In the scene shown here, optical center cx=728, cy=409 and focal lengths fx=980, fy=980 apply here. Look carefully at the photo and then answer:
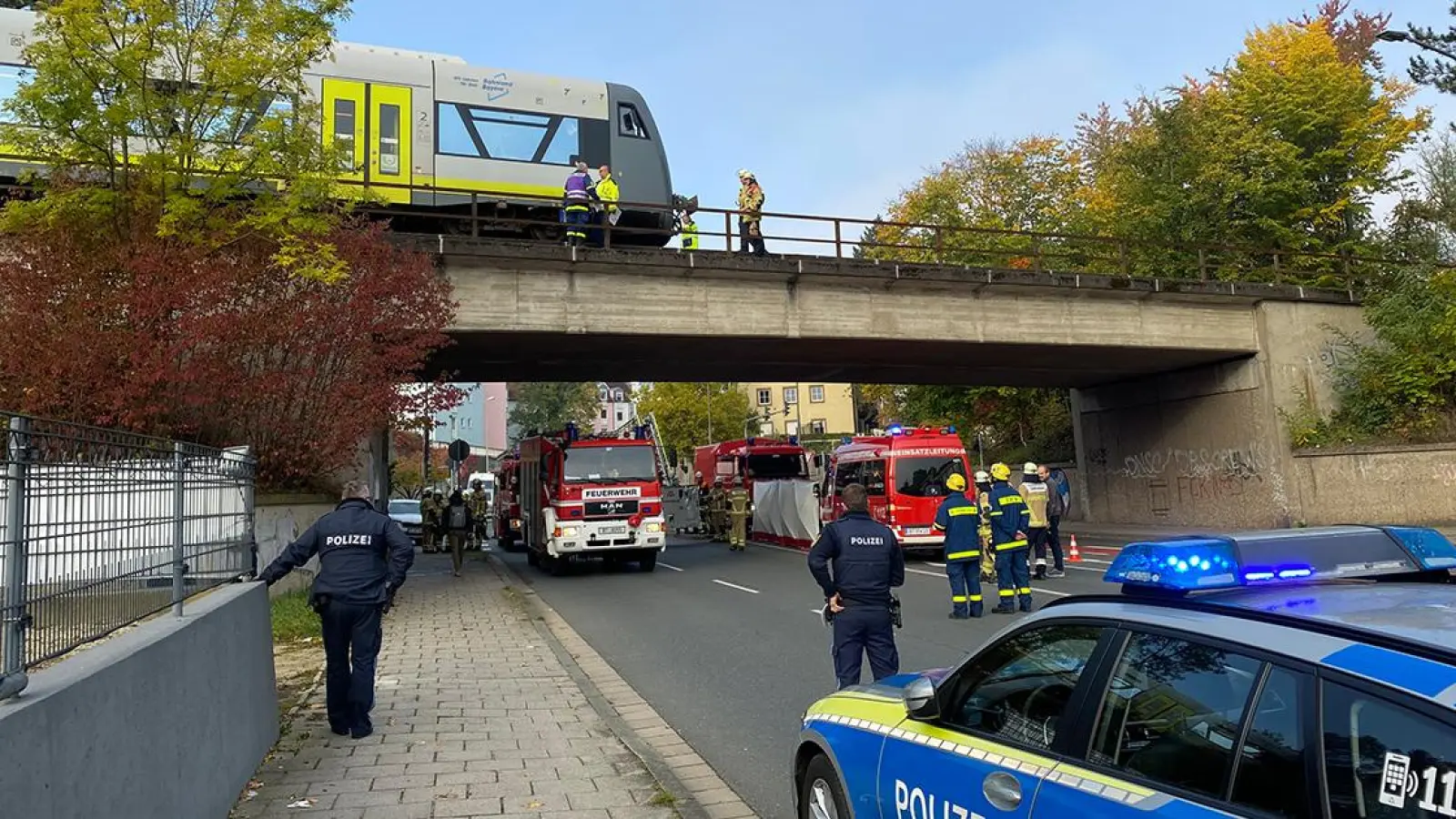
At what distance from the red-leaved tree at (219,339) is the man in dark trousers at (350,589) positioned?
714 centimetres

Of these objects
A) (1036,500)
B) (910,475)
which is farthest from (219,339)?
(910,475)

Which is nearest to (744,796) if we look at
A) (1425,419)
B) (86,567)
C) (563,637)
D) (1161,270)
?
(86,567)

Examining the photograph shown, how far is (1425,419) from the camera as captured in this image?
2198cm

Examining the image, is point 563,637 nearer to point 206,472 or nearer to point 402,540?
point 402,540

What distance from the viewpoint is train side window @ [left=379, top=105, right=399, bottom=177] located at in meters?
17.5

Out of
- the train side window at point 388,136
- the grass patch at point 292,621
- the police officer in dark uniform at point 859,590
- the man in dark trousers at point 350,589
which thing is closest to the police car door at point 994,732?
the police officer in dark uniform at point 859,590

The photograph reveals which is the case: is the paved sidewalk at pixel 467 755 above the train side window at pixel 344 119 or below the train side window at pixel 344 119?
below

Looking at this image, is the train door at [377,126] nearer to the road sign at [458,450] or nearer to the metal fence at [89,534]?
the road sign at [458,450]

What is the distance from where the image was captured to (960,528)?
1111 centimetres

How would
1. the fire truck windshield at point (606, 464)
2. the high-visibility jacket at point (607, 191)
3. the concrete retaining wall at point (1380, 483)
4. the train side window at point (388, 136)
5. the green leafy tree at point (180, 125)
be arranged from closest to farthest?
the green leafy tree at point (180, 125) < the train side window at point (388, 136) < the high-visibility jacket at point (607, 191) < the fire truck windshield at point (606, 464) < the concrete retaining wall at point (1380, 483)

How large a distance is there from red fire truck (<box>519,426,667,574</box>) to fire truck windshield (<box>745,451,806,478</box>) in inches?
396

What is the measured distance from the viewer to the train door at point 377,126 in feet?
56.4

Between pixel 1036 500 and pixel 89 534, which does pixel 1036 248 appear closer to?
pixel 1036 500

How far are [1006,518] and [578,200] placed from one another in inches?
401
